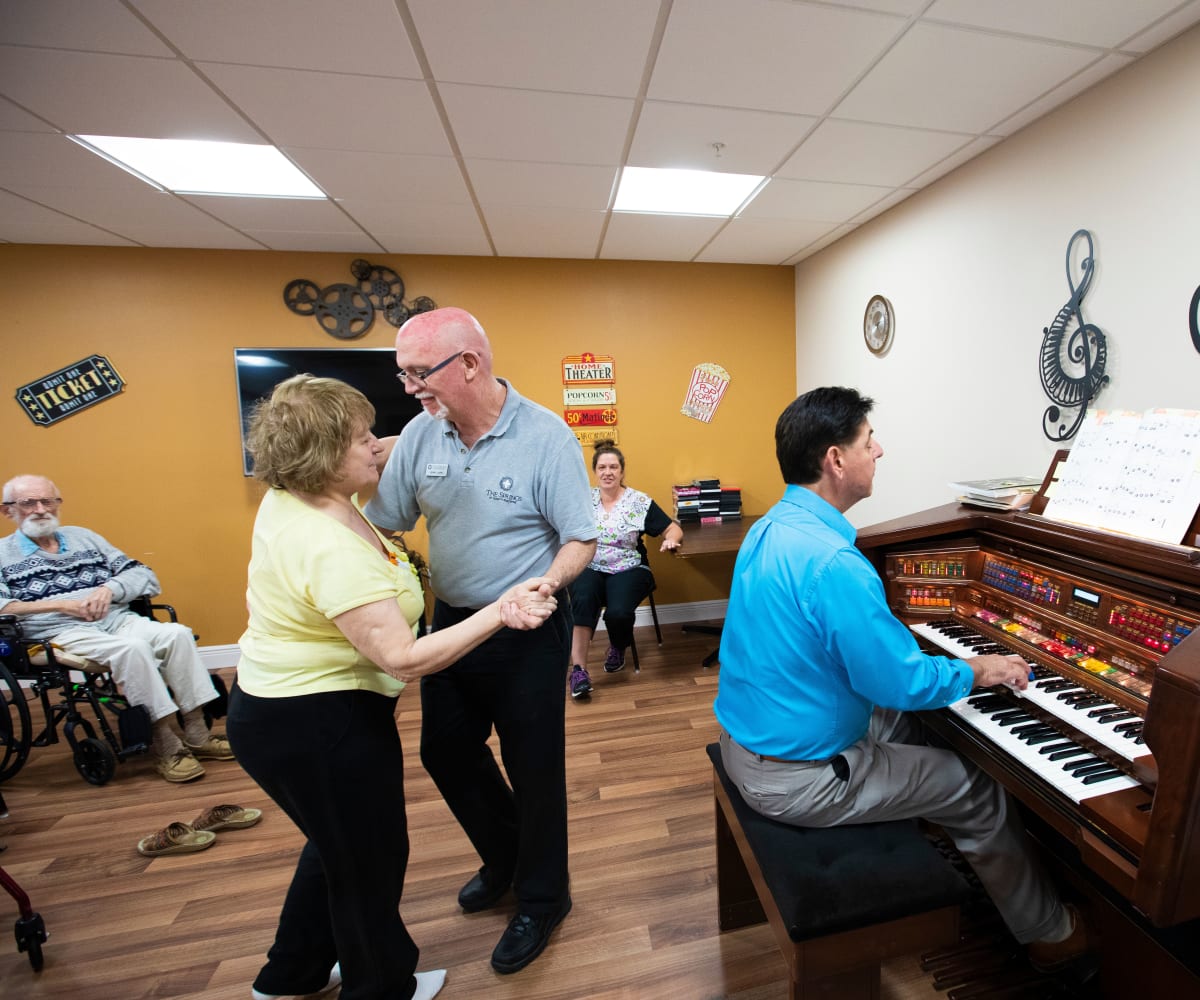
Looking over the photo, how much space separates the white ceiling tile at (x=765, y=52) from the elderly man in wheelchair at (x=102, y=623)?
9.85ft

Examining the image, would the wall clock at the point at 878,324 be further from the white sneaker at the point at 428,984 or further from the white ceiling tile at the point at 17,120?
the white ceiling tile at the point at 17,120

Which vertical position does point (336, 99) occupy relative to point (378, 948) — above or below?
above

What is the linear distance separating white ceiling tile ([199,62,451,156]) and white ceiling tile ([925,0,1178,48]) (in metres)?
1.49

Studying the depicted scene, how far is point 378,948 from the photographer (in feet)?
3.78

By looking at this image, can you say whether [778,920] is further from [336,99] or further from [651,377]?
[651,377]

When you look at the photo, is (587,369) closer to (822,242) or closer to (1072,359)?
(822,242)

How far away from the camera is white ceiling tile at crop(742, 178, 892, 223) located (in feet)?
7.86

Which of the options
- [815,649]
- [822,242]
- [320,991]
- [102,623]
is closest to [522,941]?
[320,991]

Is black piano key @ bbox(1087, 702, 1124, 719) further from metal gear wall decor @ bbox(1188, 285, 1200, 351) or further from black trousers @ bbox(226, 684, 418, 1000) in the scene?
black trousers @ bbox(226, 684, 418, 1000)

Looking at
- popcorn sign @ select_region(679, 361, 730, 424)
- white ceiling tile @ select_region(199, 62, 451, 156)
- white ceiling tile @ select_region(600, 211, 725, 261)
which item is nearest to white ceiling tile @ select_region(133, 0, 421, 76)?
white ceiling tile @ select_region(199, 62, 451, 156)

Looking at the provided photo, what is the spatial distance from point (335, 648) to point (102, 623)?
2.25 m

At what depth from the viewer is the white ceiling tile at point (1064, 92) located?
1.62 m

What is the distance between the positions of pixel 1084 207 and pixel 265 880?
3.56 meters

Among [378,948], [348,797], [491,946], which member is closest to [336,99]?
[348,797]
